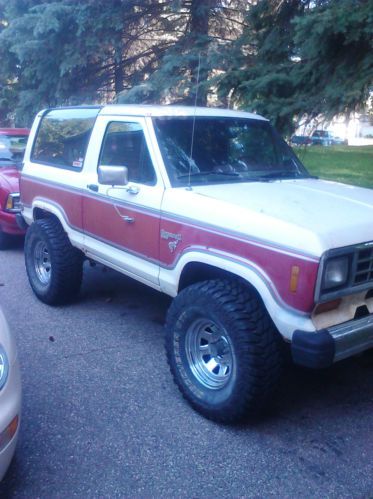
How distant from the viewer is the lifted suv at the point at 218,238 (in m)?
3.10

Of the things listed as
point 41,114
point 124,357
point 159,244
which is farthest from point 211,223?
point 41,114

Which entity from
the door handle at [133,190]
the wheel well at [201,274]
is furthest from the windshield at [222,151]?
the wheel well at [201,274]

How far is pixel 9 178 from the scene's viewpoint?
7.65 metres

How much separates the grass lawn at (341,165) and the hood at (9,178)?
4096 millimetres

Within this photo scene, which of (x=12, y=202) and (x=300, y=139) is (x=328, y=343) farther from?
(x=12, y=202)

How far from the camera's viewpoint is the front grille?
320 cm

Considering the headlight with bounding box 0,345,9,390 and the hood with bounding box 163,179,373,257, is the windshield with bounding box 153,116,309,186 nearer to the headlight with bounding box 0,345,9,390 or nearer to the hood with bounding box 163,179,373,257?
the hood with bounding box 163,179,373,257

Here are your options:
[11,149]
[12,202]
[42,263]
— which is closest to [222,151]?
[42,263]

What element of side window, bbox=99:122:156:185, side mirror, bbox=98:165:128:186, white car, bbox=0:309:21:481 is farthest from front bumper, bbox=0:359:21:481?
side window, bbox=99:122:156:185

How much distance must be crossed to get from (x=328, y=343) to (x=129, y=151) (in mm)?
2402

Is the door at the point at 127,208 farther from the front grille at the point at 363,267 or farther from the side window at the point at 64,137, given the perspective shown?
the front grille at the point at 363,267

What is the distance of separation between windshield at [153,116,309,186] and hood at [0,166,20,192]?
3795 millimetres

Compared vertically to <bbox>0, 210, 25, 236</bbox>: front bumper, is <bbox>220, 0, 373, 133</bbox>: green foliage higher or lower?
higher

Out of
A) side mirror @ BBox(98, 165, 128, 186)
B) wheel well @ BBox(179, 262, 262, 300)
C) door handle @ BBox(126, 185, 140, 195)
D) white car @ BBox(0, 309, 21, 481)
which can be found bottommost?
white car @ BBox(0, 309, 21, 481)
